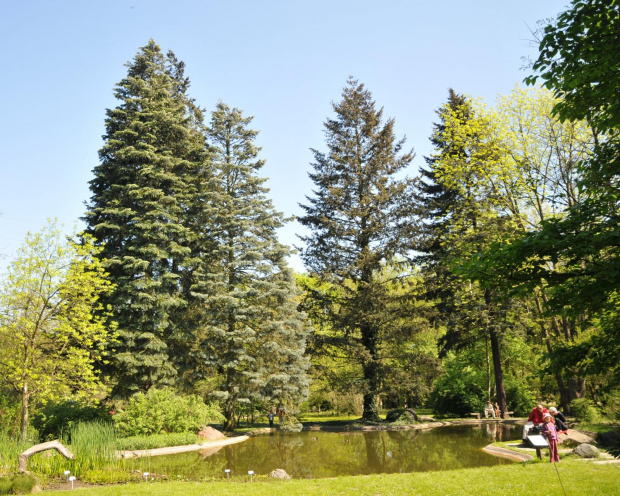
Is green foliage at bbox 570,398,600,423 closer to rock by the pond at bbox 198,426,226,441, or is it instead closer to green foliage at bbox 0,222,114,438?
rock by the pond at bbox 198,426,226,441

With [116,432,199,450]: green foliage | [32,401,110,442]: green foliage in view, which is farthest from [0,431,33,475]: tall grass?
[32,401,110,442]: green foliage

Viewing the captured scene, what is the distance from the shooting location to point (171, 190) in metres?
24.4

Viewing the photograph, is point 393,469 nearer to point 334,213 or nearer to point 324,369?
point 324,369

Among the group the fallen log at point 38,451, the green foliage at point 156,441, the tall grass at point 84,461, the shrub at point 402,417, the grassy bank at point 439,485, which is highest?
the fallen log at point 38,451

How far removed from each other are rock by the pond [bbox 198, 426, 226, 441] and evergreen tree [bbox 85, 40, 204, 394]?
2.83 metres

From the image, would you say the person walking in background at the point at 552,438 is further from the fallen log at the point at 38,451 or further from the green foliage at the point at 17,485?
the fallen log at the point at 38,451

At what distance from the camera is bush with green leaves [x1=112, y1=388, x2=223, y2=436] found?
1747 centimetres

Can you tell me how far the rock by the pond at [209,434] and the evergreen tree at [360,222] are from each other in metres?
7.85

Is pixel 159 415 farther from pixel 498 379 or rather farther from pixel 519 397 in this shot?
pixel 519 397

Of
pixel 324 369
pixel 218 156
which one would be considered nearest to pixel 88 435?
pixel 324 369

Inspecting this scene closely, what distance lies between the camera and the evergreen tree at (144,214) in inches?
807

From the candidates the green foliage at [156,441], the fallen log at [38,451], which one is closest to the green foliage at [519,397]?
the green foliage at [156,441]

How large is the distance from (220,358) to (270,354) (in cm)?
248

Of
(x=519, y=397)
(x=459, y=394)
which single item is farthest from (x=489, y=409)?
(x=519, y=397)
